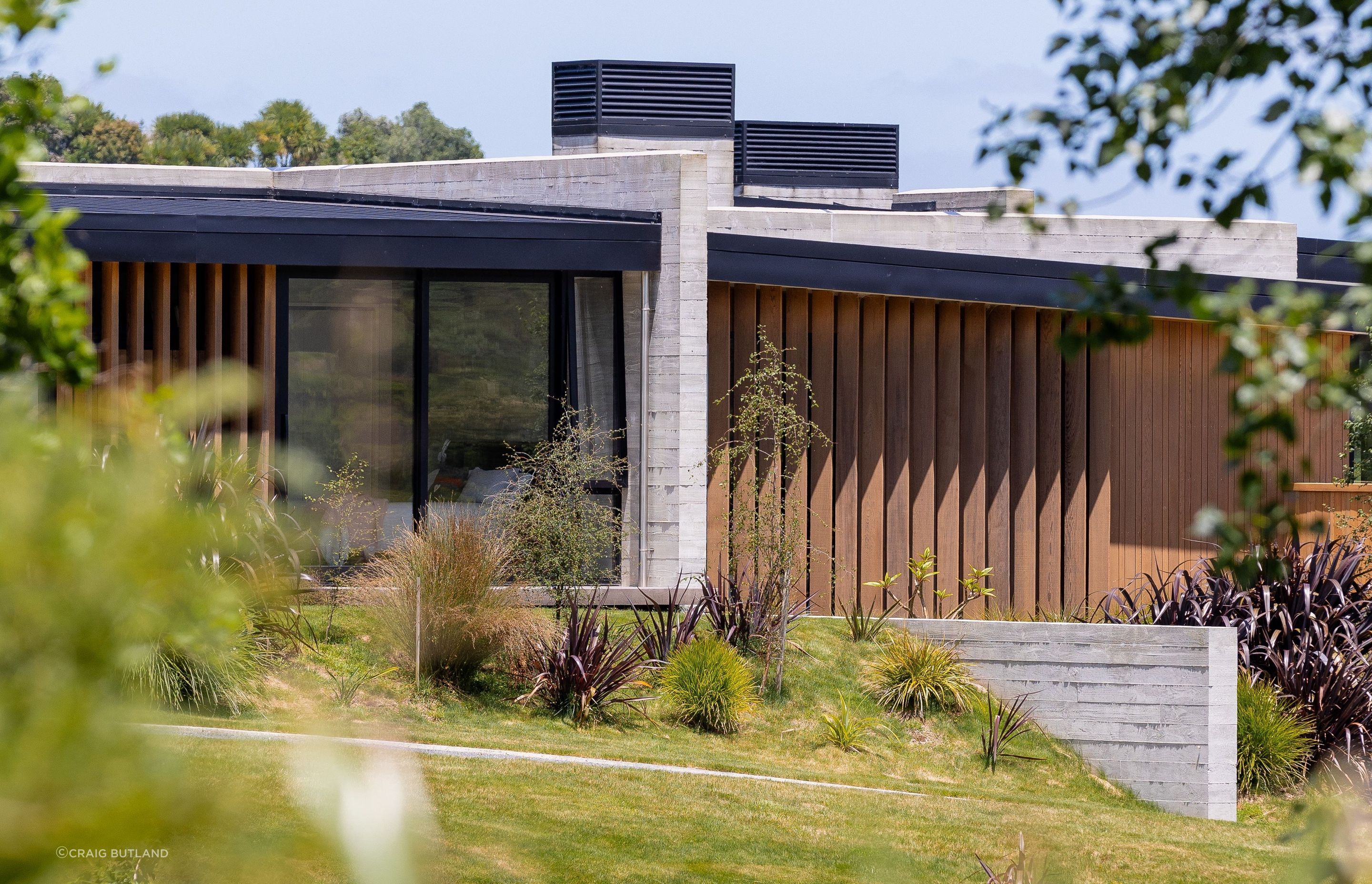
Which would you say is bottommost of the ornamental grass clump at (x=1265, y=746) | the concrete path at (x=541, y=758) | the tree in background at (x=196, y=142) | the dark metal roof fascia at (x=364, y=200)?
the ornamental grass clump at (x=1265, y=746)

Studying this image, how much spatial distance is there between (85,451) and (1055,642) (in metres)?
9.45

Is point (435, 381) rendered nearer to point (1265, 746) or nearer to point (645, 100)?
point (1265, 746)

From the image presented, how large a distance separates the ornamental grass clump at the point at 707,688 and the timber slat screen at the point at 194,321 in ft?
12.0

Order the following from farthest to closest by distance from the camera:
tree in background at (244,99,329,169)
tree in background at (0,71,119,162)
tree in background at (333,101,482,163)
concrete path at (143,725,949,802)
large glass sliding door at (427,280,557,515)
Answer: tree in background at (333,101,482,163) < tree in background at (244,99,329,169) < large glass sliding door at (427,280,557,515) < concrete path at (143,725,949,802) < tree in background at (0,71,119,162)

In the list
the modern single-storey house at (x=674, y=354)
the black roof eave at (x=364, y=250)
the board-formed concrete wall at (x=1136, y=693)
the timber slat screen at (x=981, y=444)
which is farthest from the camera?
the timber slat screen at (x=981, y=444)

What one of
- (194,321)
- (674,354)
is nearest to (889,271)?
(674,354)

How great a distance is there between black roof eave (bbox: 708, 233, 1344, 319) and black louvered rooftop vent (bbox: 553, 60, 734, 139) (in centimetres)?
1179

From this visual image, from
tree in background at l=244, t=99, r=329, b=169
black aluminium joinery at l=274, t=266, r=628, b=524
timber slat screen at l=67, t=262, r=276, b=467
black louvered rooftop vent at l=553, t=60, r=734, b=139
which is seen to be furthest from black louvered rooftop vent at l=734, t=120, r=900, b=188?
tree in background at l=244, t=99, r=329, b=169

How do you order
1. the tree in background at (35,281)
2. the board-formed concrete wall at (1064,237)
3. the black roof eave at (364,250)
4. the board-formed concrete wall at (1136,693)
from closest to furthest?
the tree in background at (35,281)
the board-formed concrete wall at (1136,693)
the black roof eave at (364,250)
the board-formed concrete wall at (1064,237)

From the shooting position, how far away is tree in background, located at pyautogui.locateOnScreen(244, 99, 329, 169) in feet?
192

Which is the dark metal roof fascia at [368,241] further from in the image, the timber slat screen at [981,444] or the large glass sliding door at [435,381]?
the timber slat screen at [981,444]

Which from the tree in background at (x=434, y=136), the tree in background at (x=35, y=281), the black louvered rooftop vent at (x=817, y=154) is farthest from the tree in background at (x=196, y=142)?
the tree in background at (x=35, y=281)

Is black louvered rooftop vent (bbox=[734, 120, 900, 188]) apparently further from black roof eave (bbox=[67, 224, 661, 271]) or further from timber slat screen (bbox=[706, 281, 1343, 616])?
black roof eave (bbox=[67, 224, 661, 271])

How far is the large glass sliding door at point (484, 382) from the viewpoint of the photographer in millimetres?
11289
